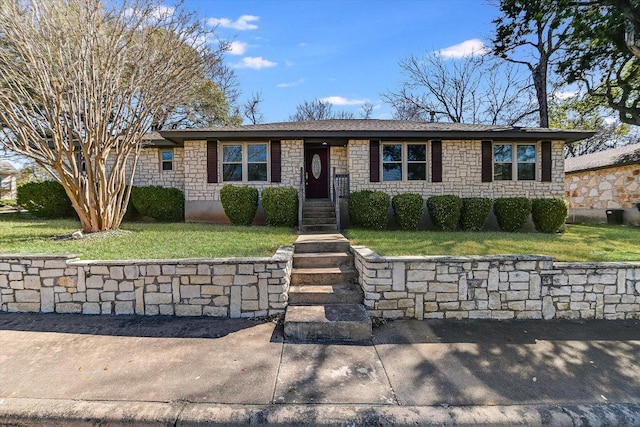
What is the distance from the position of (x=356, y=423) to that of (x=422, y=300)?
7.19ft

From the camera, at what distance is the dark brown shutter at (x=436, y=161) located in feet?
33.5

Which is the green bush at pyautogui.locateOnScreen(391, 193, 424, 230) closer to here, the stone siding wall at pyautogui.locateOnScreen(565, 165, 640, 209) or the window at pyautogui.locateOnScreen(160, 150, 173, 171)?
the window at pyautogui.locateOnScreen(160, 150, 173, 171)

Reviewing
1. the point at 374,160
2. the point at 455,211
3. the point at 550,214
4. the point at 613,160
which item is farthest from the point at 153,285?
the point at 613,160

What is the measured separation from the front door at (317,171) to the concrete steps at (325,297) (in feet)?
18.3

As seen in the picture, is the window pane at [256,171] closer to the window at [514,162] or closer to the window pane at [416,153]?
the window pane at [416,153]

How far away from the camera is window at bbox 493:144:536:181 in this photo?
10.5m

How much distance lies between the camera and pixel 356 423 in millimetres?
2215

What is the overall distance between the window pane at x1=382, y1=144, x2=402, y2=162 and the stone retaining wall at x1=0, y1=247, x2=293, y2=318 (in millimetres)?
7358

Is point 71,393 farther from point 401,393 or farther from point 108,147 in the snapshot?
point 108,147

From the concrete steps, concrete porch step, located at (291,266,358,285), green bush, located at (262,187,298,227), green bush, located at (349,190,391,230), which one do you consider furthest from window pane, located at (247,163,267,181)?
concrete porch step, located at (291,266,358,285)

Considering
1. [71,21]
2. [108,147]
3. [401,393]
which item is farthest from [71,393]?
[71,21]

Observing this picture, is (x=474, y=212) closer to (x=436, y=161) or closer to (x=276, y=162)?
(x=436, y=161)

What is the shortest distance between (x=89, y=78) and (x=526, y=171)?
→ 13.0 metres

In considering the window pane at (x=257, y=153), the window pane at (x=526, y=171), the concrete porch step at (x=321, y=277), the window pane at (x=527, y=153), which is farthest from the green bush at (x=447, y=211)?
the window pane at (x=257, y=153)
